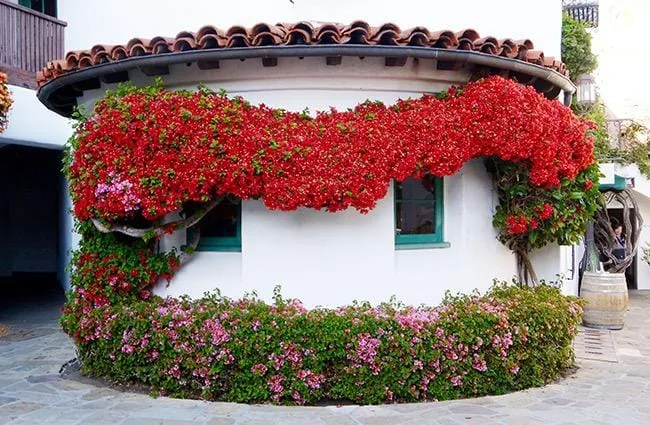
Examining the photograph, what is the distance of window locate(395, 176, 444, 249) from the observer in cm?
681

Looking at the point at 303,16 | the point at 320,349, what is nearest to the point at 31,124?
the point at 303,16

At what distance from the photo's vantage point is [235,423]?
17.7 ft

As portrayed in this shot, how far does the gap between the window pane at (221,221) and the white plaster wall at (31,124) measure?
5.56 m

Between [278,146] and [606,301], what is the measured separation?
7534mm

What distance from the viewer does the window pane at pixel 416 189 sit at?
6824mm

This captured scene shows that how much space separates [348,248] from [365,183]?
85cm

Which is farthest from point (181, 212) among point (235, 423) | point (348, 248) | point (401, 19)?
point (401, 19)

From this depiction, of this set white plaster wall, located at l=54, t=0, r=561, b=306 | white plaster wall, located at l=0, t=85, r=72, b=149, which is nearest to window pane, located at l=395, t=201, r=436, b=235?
white plaster wall, located at l=54, t=0, r=561, b=306

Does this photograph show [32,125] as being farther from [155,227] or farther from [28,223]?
[28,223]

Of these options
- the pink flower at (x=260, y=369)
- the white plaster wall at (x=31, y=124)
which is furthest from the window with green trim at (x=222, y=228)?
the white plaster wall at (x=31, y=124)

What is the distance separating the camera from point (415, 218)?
6934 mm

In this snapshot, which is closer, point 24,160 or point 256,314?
point 256,314

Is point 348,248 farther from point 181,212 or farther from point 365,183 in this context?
point 181,212

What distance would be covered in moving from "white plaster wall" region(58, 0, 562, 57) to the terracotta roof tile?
135 inches
